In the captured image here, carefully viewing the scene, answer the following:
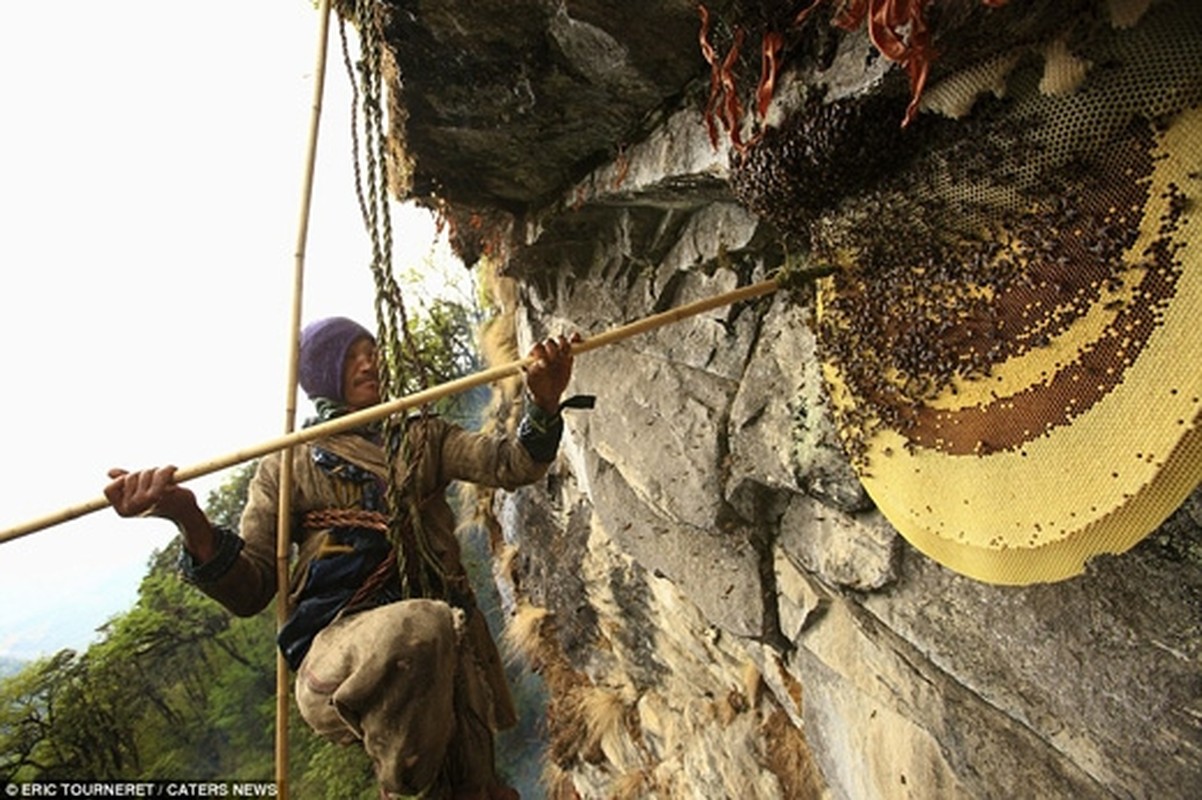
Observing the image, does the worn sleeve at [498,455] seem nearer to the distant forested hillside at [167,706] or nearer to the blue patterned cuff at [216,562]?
the blue patterned cuff at [216,562]

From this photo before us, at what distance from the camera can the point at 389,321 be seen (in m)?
3.17

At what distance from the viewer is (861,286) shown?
245 cm

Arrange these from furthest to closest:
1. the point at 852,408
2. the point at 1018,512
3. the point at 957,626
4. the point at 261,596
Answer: the point at 261,596
the point at 957,626
the point at 852,408
the point at 1018,512

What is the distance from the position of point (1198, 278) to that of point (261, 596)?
12.8 feet

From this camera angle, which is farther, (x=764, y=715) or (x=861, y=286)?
(x=764, y=715)

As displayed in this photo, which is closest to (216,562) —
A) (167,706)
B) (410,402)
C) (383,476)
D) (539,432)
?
(383,476)

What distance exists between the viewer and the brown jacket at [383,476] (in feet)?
10.5

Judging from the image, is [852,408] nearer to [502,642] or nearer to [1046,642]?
[1046,642]

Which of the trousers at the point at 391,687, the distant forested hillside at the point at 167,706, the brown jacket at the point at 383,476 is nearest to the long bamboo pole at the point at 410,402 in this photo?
the brown jacket at the point at 383,476

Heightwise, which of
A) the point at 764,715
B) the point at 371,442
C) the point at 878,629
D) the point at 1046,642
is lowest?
the point at 764,715

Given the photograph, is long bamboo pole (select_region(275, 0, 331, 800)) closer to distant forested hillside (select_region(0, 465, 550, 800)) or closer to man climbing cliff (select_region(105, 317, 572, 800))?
man climbing cliff (select_region(105, 317, 572, 800))

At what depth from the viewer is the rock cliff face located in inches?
82.8

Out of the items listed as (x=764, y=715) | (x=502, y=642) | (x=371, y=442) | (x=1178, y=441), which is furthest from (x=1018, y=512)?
(x=502, y=642)

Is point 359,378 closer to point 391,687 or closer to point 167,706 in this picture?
point 391,687
